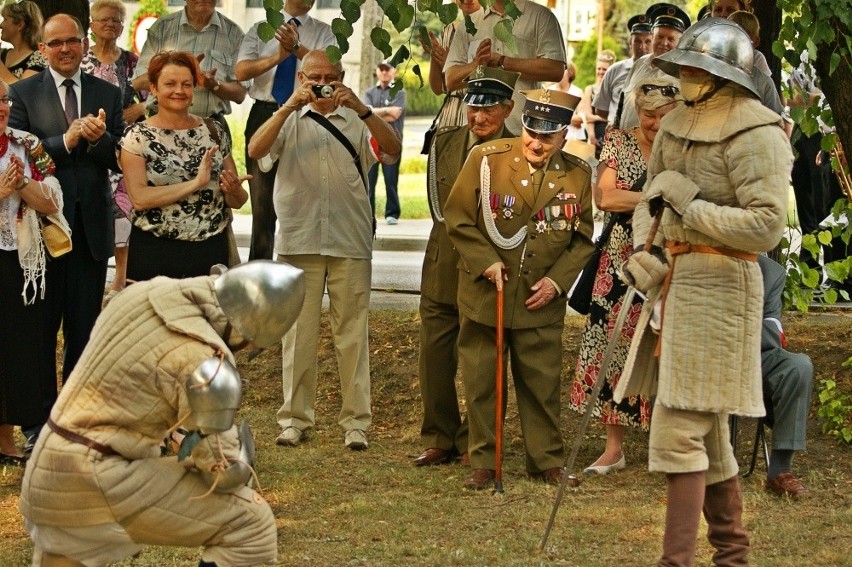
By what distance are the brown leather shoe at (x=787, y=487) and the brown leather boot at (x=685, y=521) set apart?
5.43 feet

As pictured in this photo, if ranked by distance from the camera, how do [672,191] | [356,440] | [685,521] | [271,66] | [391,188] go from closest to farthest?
[685,521] < [672,191] < [356,440] < [271,66] < [391,188]

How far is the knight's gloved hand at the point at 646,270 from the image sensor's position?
5.58 metres

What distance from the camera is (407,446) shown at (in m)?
8.25

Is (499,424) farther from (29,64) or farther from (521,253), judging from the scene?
(29,64)

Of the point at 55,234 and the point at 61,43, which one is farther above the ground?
the point at 61,43

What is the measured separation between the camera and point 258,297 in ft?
14.8

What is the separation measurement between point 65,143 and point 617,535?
3530 millimetres

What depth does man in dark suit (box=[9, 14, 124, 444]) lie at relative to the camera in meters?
7.79

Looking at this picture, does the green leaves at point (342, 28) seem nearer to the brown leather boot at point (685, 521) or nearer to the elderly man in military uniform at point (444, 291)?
the elderly man in military uniform at point (444, 291)

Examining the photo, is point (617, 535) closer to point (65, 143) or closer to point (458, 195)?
point (458, 195)

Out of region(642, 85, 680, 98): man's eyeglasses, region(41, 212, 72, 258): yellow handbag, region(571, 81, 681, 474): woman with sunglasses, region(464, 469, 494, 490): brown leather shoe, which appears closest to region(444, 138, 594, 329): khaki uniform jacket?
region(571, 81, 681, 474): woman with sunglasses

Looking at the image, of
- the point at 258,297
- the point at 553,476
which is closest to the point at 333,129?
the point at 553,476

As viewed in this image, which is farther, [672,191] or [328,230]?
[328,230]

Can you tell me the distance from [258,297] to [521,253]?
290cm
